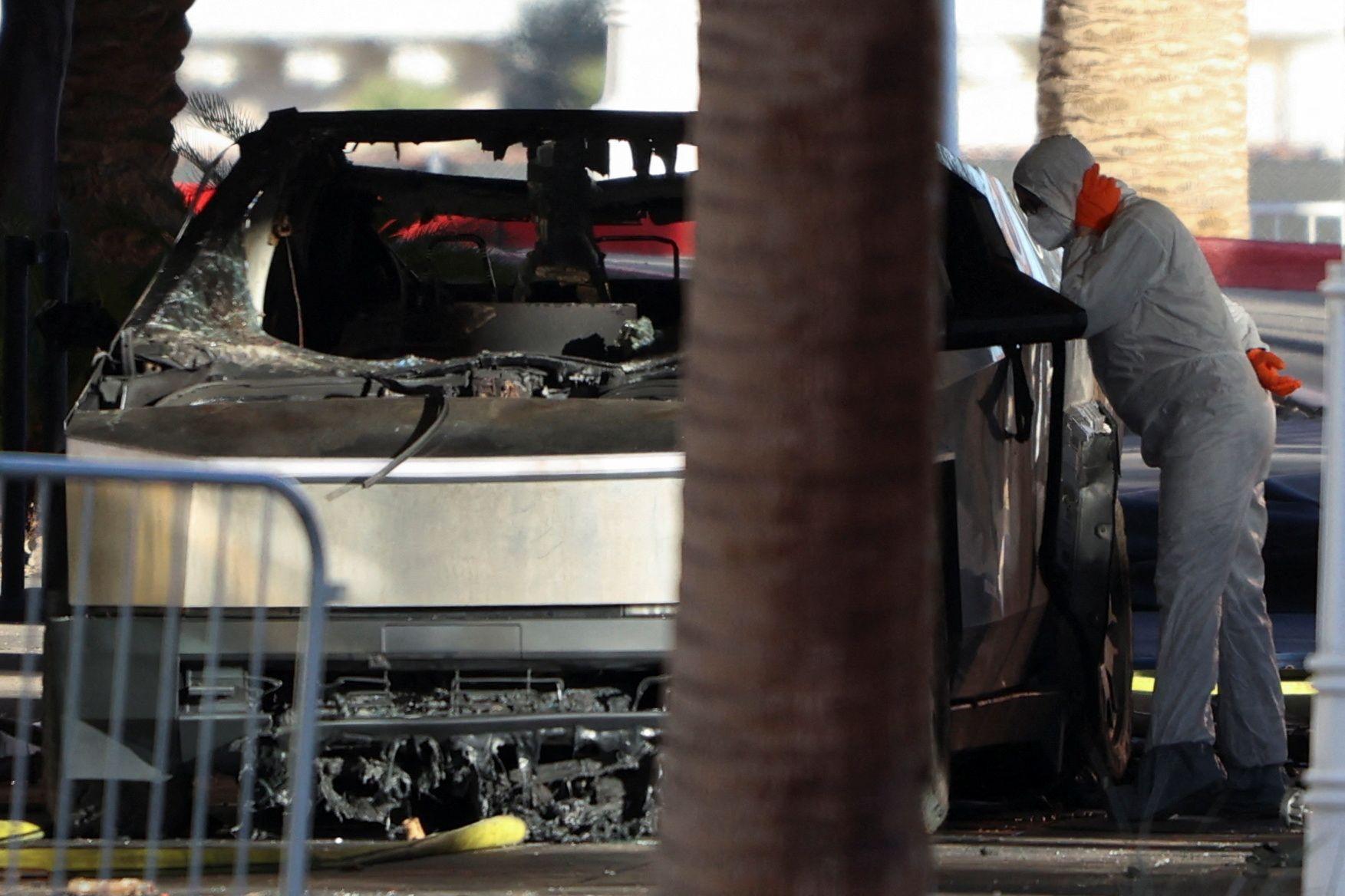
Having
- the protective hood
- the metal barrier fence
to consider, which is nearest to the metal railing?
the protective hood

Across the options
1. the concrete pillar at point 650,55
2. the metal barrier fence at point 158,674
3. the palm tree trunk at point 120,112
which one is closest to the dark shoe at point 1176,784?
the metal barrier fence at point 158,674

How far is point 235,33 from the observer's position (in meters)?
25.3

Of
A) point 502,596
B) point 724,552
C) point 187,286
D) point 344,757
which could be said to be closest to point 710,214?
point 724,552

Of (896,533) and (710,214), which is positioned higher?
(710,214)

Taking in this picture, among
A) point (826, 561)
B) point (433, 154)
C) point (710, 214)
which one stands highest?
point (433, 154)

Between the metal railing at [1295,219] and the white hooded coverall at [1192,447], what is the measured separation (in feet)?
28.3

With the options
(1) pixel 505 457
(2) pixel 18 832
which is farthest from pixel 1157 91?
(2) pixel 18 832

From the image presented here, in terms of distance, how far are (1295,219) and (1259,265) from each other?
17.8 feet

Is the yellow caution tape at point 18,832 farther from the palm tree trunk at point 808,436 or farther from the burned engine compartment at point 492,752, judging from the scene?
the palm tree trunk at point 808,436

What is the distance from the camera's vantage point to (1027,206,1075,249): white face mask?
22.2 feet

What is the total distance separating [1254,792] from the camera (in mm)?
6348

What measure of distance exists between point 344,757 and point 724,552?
2.89 m

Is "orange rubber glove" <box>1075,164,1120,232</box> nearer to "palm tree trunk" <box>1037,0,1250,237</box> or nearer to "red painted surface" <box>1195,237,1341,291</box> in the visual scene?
"red painted surface" <box>1195,237,1341,291</box>

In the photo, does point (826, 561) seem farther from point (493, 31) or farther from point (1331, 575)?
point (493, 31)
